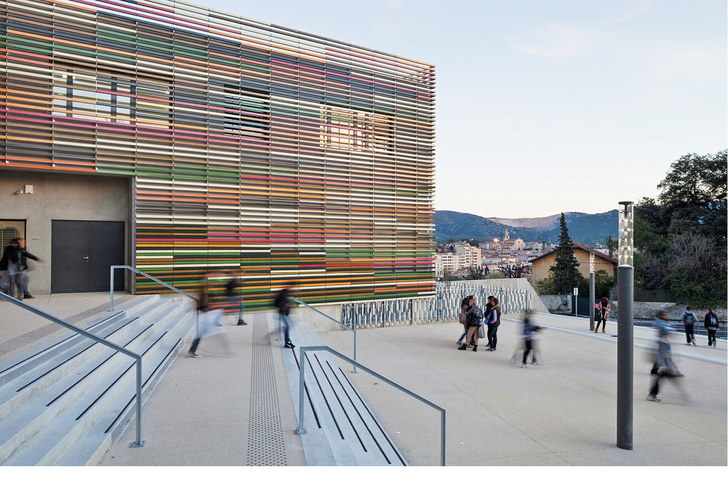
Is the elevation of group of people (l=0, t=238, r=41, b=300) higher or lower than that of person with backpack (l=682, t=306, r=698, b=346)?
higher

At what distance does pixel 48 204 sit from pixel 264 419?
34.4ft

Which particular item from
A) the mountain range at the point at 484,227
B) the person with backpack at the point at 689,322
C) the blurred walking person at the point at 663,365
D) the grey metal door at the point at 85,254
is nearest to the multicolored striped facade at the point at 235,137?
the grey metal door at the point at 85,254

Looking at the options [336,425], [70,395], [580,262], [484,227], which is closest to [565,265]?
[580,262]

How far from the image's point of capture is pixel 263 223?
13.2 metres

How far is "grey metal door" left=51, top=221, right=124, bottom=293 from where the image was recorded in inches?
451

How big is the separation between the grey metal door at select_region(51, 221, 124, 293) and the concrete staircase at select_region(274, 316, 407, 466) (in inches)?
305

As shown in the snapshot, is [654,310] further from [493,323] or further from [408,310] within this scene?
[493,323]

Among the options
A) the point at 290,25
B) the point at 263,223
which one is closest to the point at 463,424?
the point at 263,223

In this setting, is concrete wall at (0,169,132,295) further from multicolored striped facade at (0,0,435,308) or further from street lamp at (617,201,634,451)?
street lamp at (617,201,634,451)

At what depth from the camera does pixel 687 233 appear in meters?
36.8

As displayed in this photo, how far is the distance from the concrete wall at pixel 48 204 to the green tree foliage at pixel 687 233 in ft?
133

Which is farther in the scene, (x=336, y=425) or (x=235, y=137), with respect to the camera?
(x=235, y=137)

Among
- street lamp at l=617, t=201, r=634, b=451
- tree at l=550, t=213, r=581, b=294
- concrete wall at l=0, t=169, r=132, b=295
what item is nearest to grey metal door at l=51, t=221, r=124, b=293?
concrete wall at l=0, t=169, r=132, b=295

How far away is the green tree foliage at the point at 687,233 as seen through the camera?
3400 centimetres
